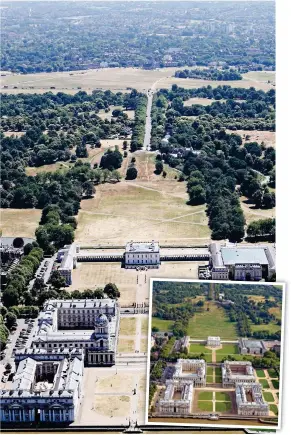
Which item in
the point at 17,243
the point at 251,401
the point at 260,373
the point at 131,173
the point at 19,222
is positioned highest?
the point at 131,173

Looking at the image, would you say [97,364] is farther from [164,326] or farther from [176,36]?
[176,36]

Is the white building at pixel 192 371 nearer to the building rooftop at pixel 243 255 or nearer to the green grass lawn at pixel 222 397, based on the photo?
the green grass lawn at pixel 222 397

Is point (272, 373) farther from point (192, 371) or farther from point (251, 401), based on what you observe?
point (192, 371)

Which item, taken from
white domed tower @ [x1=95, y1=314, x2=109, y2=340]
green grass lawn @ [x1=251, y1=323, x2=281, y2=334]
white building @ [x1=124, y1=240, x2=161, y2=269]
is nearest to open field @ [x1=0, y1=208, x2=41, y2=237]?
white building @ [x1=124, y1=240, x2=161, y2=269]

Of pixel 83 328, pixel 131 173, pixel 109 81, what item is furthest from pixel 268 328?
pixel 109 81

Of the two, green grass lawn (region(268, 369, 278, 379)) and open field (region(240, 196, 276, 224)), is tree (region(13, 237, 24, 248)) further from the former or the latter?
green grass lawn (region(268, 369, 278, 379))

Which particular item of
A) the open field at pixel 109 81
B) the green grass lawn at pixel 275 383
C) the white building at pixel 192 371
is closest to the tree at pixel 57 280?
the white building at pixel 192 371

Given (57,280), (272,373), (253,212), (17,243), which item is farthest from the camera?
(253,212)

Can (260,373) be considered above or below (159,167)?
below
